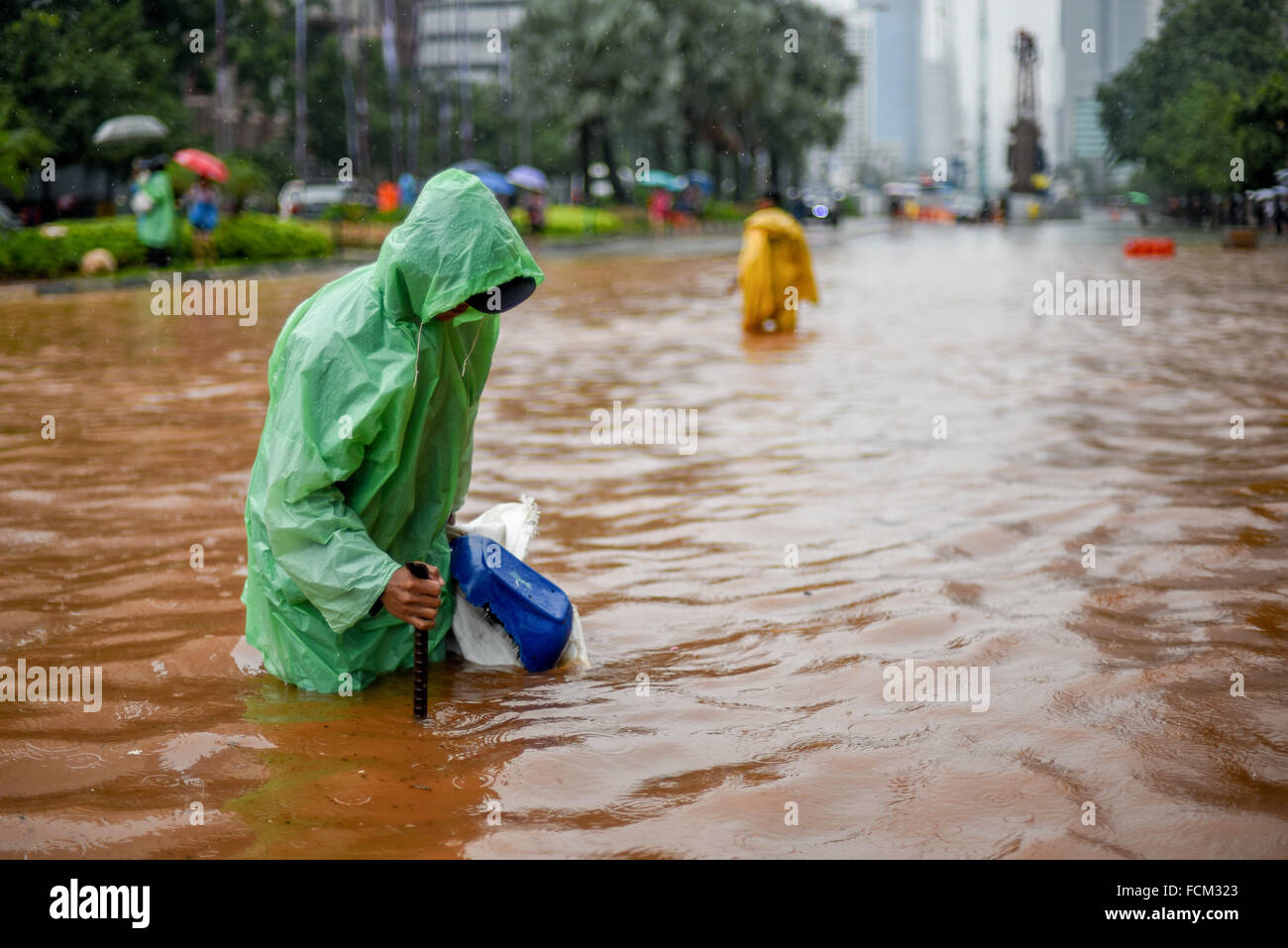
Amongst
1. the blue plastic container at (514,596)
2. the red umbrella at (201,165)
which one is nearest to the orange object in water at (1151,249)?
the red umbrella at (201,165)

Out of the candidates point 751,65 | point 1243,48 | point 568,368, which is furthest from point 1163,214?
point 568,368

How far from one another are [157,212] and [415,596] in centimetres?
1799

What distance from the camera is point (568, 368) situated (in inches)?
435

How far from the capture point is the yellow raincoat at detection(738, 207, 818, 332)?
43.9ft

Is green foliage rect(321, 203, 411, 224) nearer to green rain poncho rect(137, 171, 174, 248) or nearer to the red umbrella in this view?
the red umbrella

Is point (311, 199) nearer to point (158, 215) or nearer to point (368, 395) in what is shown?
point (158, 215)

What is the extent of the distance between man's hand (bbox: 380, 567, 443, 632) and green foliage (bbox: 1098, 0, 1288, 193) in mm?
22088

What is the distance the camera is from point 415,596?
346 centimetres

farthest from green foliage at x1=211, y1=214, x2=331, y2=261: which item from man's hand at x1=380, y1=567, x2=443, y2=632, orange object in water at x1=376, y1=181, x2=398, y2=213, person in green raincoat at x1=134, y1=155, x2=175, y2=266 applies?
man's hand at x1=380, y1=567, x2=443, y2=632

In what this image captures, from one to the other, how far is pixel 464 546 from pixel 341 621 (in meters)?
0.53

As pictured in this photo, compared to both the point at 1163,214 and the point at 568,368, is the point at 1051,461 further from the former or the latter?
the point at 1163,214

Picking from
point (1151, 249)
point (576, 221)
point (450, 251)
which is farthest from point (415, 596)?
point (576, 221)

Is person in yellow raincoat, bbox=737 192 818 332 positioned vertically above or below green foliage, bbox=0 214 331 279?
below

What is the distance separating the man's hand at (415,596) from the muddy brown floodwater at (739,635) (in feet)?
1.09
